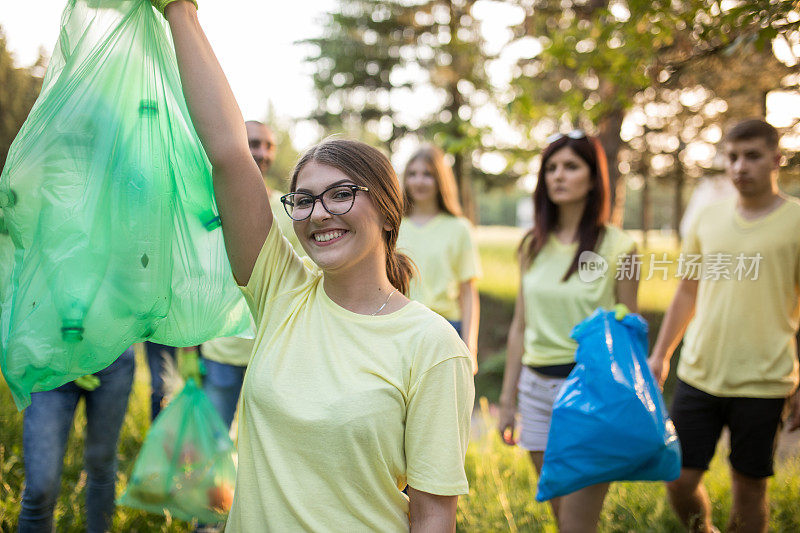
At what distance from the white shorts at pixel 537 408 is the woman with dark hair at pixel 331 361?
4.88 ft

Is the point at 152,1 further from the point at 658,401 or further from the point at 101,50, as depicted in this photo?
the point at 658,401

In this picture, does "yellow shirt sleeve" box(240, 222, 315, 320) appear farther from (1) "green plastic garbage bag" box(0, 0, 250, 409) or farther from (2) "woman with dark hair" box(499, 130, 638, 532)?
(2) "woman with dark hair" box(499, 130, 638, 532)

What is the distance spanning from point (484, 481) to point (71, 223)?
304cm

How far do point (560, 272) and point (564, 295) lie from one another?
0.39 feet

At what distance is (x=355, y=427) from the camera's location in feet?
4.39

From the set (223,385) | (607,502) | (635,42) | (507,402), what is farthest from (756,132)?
(223,385)

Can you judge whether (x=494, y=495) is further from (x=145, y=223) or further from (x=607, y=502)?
(x=145, y=223)

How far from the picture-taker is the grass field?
3145 millimetres

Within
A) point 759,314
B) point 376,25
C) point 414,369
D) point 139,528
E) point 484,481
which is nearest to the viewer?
point 414,369

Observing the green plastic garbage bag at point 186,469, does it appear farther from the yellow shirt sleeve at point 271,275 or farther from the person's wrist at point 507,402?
the yellow shirt sleeve at point 271,275

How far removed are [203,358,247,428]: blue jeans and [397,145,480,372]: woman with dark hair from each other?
3.90 ft

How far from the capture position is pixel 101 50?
155 centimetres

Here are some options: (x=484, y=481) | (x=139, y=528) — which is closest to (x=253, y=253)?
(x=139, y=528)

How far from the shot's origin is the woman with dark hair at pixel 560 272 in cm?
278
